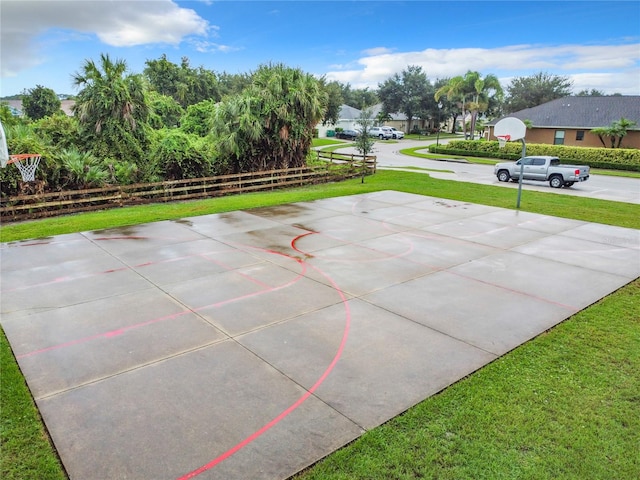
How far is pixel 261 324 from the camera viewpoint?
271 inches

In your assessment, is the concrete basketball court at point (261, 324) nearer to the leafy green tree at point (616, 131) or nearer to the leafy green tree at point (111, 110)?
the leafy green tree at point (111, 110)

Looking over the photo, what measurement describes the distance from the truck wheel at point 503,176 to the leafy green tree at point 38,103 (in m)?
59.1

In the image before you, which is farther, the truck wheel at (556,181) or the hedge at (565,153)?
the hedge at (565,153)

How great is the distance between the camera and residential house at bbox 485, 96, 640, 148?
3819 cm

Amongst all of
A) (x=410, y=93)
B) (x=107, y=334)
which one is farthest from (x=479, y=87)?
(x=107, y=334)

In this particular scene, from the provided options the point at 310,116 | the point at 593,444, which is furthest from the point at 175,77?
the point at 593,444

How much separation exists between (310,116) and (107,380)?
19217mm

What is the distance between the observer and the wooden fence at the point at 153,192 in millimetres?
15008

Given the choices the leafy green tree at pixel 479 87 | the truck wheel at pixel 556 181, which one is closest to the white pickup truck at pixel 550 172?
the truck wheel at pixel 556 181

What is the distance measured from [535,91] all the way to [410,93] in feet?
65.7

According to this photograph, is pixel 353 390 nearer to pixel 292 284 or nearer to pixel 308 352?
pixel 308 352

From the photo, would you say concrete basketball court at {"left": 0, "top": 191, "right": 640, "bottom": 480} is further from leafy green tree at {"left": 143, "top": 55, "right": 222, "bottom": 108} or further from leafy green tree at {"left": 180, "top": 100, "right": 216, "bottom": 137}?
leafy green tree at {"left": 143, "top": 55, "right": 222, "bottom": 108}

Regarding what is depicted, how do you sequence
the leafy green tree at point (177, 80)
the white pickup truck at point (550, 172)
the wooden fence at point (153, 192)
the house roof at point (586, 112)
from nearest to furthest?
the wooden fence at point (153, 192), the white pickup truck at point (550, 172), the house roof at point (586, 112), the leafy green tree at point (177, 80)

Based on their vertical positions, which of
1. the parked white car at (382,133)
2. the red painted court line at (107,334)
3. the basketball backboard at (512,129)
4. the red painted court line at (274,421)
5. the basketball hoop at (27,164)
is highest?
the parked white car at (382,133)
